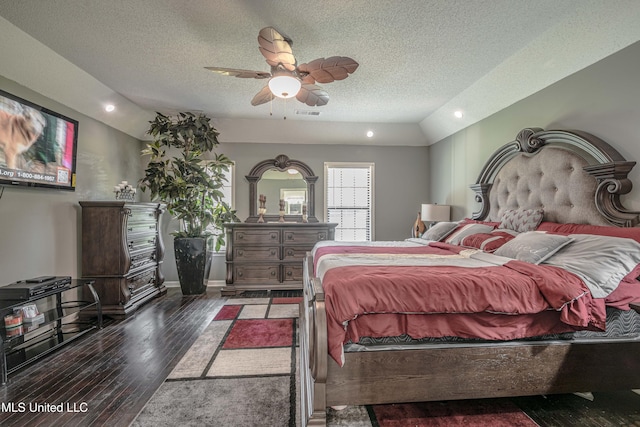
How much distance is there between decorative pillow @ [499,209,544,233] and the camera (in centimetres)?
279

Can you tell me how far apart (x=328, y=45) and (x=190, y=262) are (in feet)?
11.4

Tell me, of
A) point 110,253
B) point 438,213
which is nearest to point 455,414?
point 438,213

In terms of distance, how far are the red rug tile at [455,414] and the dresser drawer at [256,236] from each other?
10.4 feet

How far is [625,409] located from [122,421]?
9.79ft

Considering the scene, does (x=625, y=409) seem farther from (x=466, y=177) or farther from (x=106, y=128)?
(x=106, y=128)

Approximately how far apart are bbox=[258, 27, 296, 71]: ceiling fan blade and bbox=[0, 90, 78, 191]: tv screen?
2261 millimetres

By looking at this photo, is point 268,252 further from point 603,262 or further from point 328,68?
point 603,262

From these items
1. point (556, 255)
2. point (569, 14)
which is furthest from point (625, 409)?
point (569, 14)

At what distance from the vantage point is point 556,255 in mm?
2078

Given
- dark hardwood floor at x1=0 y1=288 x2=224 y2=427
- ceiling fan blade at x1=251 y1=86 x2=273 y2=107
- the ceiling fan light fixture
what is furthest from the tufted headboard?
dark hardwood floor at x1=0 y1=288 x2=224 y2=427

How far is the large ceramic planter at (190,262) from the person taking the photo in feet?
14.6

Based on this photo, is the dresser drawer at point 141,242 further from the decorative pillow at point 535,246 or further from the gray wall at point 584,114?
the gray wall at point 584,114

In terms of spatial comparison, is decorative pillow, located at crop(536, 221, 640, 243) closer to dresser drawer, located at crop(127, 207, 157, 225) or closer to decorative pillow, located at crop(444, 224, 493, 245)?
decorative pillow, located at crop(444, 224, 493, 245)

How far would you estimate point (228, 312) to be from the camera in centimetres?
369
